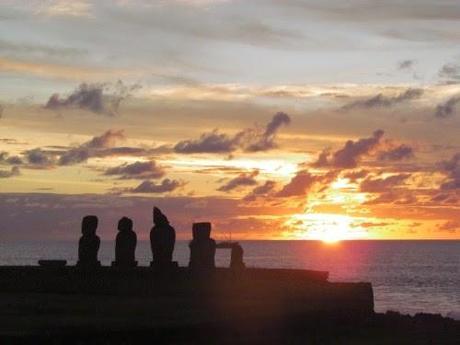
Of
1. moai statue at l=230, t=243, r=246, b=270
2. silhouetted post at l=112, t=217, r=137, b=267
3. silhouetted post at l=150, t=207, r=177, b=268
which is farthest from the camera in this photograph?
moai statue at l=230, t=243, r=246, b=270

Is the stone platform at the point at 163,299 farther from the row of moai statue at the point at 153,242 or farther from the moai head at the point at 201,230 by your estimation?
the moai head at the point at 201,230

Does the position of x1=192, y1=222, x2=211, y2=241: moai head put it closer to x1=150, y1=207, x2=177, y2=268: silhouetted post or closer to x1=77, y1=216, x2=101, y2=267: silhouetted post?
x1=150, y1=207, x2=177, y2=268: silhouetted post

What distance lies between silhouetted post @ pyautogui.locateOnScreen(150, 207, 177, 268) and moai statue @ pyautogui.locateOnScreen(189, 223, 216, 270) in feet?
2.43

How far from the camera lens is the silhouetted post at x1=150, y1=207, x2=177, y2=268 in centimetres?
3344

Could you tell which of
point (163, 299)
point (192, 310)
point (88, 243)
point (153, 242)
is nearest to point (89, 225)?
point (88, 243)

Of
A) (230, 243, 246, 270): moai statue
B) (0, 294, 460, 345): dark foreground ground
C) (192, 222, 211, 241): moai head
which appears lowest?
(0, 294, 460, 345): dark foreground ground

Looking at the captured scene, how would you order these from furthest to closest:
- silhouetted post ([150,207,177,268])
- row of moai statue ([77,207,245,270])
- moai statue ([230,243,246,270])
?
moai statue ([230,243,246,270]) → row of moai statue ([77,207,245,270]) → silhouetted post ([150,207,177,268])

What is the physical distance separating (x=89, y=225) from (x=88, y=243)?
597 mm

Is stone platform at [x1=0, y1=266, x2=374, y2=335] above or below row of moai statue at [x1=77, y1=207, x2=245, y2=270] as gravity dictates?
below

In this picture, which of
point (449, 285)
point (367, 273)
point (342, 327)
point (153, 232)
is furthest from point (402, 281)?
point (342, 327)

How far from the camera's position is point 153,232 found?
33.9 meters

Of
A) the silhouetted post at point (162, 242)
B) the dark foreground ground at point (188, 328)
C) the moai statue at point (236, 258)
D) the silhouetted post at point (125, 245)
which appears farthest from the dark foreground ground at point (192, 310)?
the silhouetted post at point (125, 245)

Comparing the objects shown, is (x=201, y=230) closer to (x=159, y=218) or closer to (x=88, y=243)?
(x=159, y=218)

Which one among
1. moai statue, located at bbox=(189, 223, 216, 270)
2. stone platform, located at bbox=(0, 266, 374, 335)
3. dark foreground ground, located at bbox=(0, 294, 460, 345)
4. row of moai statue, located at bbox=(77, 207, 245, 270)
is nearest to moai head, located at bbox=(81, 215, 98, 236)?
row of moai statue, located at bbox=(77, 207, 245, 270)
